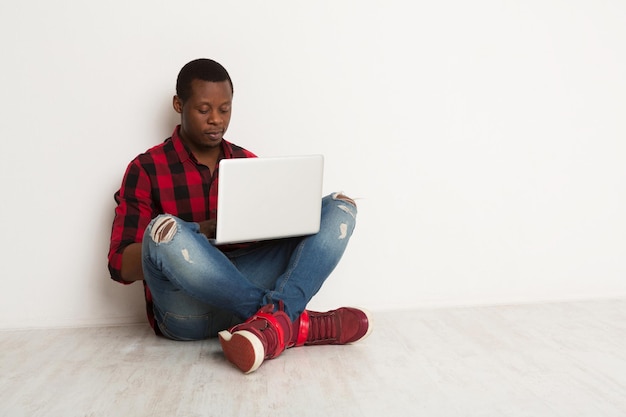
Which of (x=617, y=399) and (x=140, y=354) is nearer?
(x=617, y=399)

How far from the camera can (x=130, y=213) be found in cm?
222

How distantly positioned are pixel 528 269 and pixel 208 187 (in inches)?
46.1

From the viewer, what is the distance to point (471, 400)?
69.7 inches

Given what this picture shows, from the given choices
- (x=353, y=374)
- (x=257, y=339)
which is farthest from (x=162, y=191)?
(x=353, y=374)

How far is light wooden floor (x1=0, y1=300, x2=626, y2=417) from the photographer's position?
5.70 ft

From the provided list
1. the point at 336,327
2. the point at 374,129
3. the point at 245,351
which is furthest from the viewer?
the point at 374,129

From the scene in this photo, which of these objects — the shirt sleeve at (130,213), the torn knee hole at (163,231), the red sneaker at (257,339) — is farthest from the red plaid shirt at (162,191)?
the red sneaker at (257,339)

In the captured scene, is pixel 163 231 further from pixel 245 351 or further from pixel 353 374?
pixel 353 374

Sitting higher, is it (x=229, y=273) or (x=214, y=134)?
(x=214, y=134)

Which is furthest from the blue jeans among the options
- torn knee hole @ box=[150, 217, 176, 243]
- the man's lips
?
the man's lips

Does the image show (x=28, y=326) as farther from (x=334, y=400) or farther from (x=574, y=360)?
(x=574, y=360)

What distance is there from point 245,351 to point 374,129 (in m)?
1.00

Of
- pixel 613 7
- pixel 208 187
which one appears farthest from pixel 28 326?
pixel 613 7

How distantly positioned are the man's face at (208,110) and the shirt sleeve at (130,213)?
0.62 feet
